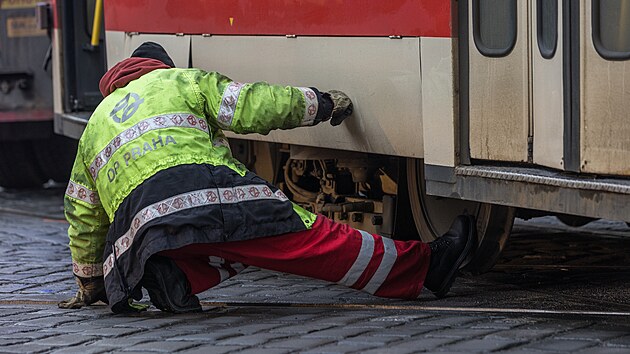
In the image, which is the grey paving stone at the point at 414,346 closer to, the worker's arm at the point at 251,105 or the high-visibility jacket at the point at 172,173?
the high-visibility jacket at the point at 172,173

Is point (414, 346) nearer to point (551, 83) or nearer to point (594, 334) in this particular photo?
point (594, 334)

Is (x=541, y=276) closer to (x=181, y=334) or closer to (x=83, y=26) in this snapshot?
(x=181, y=334)

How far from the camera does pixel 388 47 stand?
19.7 ft

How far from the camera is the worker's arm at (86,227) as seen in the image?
19.8 feet

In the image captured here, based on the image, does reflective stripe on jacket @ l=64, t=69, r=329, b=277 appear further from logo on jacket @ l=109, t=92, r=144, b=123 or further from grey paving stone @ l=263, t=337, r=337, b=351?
grey paving stone @ l=263, t=337, r=337, b=351

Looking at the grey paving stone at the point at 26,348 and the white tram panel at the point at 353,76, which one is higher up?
the white tram panel at the point at 353,76

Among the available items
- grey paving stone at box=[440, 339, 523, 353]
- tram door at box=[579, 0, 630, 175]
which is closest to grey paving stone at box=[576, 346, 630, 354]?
grey paving stone at box=[440, 339, 523, 353]

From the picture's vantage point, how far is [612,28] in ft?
16.3

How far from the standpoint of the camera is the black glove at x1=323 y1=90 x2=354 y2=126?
625cm

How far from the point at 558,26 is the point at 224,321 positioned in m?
1.77

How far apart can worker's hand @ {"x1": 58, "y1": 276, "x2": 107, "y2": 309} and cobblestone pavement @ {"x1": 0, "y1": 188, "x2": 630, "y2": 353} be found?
0.06 meters

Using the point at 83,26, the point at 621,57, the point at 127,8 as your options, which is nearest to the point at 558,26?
the point at 621,57

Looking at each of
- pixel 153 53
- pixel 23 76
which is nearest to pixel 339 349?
pixel 153 53

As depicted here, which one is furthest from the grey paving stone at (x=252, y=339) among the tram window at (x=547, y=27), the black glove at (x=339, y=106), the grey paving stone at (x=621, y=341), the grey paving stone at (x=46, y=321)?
the tram window at (x=547, y=27)
